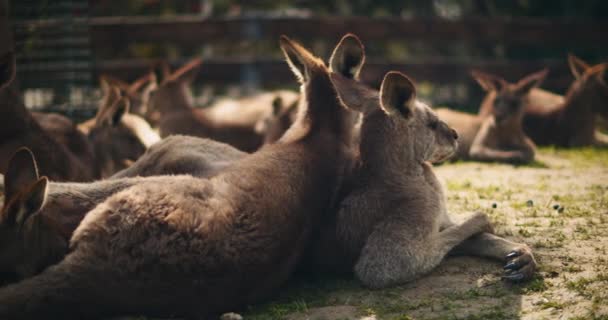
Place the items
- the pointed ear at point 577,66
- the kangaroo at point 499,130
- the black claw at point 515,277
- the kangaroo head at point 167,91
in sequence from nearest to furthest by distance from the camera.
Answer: the black claw at point 515,277, the kangaroo at point 499,130, the kangaroo head at point 167,91, the pointed ear at point 577,66

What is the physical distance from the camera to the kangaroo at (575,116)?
10773mm

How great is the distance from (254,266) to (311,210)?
740 mm

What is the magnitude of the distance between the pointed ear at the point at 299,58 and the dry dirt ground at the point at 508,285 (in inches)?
61.3

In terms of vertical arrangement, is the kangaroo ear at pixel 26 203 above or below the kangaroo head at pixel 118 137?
above

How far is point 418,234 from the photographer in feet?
16.5

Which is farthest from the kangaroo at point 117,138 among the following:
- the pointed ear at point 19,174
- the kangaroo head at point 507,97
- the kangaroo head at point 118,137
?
the kangaroo head at point 507,97

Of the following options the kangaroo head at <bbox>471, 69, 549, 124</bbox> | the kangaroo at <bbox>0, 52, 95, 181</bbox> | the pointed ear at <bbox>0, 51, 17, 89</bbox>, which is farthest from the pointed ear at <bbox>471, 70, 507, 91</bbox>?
the pointed ear at <bbox>0, 51, 17, 89</bbox>

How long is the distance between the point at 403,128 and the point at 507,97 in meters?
5.05

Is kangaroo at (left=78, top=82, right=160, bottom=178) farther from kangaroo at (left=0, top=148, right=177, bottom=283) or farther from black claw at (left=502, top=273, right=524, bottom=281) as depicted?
black claw at (left=502, top=273, right=524, bottom=281)

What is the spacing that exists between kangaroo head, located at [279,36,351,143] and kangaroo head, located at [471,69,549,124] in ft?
14.8

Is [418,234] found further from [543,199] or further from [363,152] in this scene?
[543,199]

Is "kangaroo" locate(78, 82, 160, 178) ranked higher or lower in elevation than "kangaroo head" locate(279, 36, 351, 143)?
lower

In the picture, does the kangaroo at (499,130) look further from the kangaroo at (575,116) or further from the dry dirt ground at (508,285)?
the dry dirt ground at (508,285)

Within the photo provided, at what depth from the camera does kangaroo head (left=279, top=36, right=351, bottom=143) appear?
18.6ft
